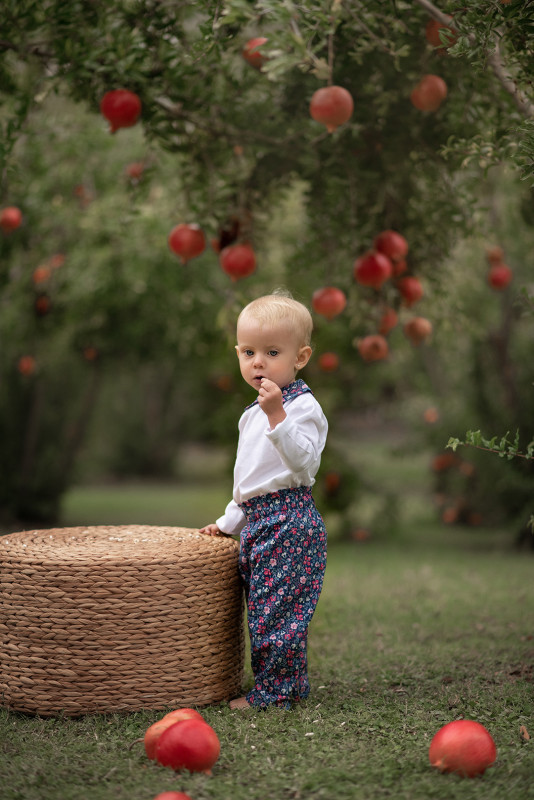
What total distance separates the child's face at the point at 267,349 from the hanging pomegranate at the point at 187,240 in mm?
1140

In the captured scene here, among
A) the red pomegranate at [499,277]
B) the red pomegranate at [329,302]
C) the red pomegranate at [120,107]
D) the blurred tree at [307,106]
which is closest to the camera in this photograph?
the blurred tree at [307,106]

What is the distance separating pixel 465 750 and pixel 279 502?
104 centimetres

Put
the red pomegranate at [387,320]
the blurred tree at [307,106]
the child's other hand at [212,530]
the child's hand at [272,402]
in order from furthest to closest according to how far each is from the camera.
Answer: the red pomegranate at [387,320] → the child's other hand at [212,530] → the blurred tree at [307,106] → the child's hand at [272,402]

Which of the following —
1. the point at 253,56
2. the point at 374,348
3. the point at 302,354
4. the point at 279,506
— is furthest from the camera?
the point at 374,348

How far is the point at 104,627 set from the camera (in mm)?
2840

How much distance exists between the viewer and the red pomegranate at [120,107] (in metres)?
3.52

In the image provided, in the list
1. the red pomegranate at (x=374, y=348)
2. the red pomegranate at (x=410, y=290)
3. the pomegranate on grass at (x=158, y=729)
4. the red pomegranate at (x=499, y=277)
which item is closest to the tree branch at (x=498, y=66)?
the red pomegranate at (x=410, y=290)

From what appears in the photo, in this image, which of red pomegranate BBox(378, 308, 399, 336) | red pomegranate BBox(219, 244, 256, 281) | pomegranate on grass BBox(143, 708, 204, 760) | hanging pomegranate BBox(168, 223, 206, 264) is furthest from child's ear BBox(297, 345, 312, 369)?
red pomegranate BBox(378, 308, 399, 336)

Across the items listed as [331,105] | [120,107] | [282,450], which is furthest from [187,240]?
[282,450]

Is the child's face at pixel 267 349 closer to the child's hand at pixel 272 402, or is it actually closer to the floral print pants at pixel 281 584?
the child's hand at pixel 272 402

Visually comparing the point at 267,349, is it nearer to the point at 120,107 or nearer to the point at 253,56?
the point at 120,107

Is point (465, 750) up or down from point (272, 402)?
down

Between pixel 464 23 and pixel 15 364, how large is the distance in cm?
712

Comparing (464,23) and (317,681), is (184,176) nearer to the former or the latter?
(464,23)
